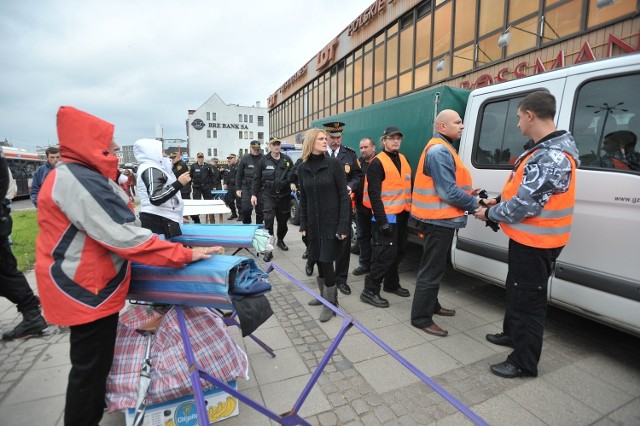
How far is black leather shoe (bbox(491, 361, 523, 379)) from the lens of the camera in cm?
263

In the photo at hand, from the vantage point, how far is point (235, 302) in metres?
1.77

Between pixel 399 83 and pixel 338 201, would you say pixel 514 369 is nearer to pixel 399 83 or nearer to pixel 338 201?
pixel 338 201

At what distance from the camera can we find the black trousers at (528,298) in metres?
2.50

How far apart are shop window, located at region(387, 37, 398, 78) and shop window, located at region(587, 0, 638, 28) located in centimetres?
746

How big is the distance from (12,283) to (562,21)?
467 inches

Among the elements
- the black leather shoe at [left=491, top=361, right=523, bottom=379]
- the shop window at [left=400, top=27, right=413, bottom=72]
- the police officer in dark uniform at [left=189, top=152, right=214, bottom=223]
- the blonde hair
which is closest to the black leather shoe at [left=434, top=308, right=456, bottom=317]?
the black leather shoe at [left=491, top=361, right=523, bottom=379]

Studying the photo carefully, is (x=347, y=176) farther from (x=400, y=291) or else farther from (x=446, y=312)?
(x=446, y=312)

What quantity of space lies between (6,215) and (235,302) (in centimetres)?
292

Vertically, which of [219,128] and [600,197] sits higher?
[219,128]

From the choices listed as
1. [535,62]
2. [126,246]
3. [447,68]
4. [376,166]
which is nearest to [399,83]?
[447,68]

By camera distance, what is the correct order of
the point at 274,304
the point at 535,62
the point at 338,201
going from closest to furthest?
1. the point at 338,201
2. the point at 274,304
3. the point at 535,62

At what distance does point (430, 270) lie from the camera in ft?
10.6

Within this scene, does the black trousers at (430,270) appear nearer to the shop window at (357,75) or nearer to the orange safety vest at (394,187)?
the orange safety vest at (394,187)

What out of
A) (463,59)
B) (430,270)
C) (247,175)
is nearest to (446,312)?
(430,270)
